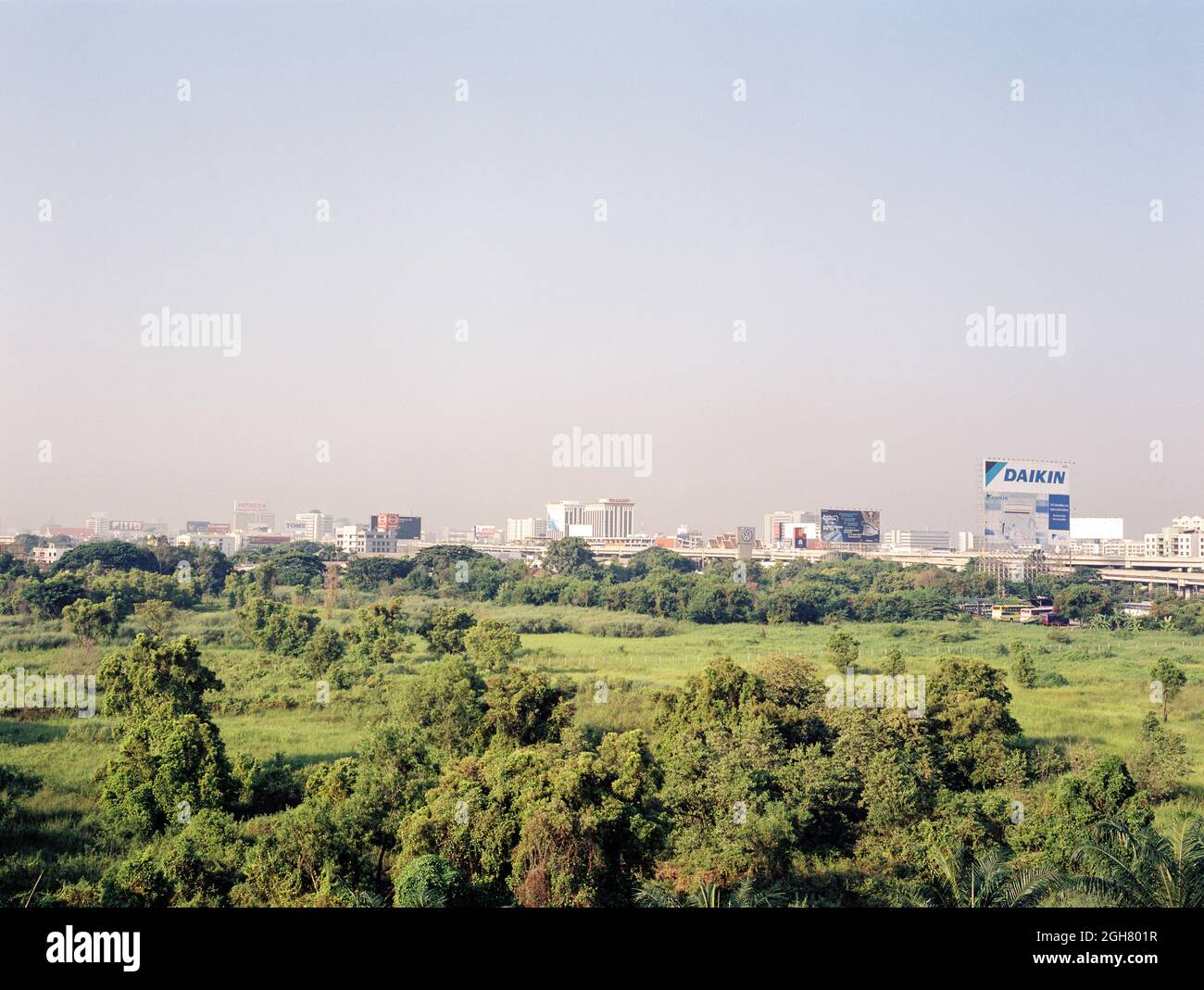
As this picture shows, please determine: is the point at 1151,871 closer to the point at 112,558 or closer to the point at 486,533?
the point at 112,558

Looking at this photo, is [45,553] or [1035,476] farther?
[45,553]

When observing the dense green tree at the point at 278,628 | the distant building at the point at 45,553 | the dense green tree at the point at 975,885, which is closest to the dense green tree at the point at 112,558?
the distant building at the point at 45,553

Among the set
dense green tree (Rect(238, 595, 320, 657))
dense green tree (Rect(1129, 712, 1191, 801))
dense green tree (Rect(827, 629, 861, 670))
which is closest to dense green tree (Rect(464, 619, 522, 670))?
dense green tree (Rect(238, 595, 320, 657))

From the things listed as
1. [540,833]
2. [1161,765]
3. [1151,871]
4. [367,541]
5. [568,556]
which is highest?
[367,541]

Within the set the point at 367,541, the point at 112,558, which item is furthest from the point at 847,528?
the point at 112,558

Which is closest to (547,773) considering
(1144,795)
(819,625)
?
(1144,795)
